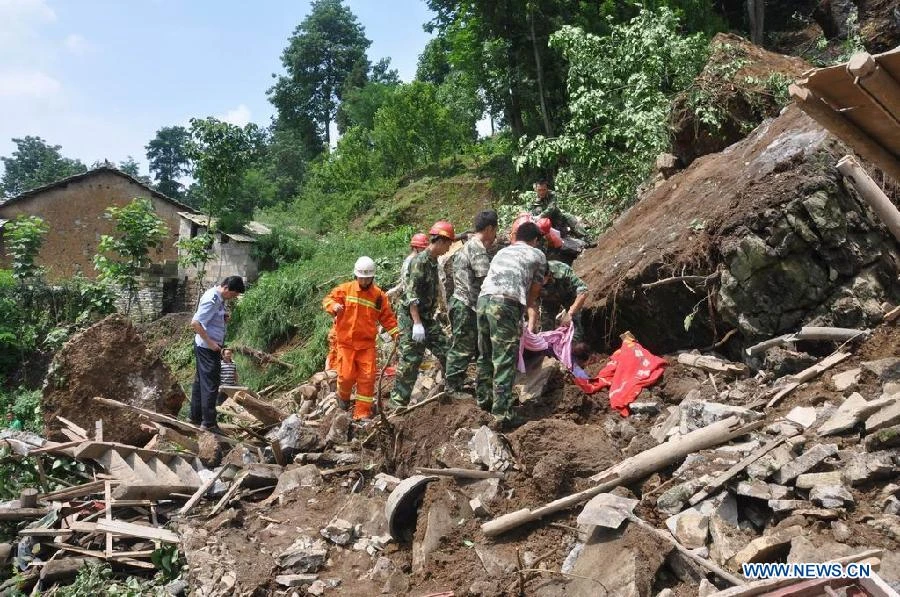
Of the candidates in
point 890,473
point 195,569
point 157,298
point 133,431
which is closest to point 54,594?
point 195,569

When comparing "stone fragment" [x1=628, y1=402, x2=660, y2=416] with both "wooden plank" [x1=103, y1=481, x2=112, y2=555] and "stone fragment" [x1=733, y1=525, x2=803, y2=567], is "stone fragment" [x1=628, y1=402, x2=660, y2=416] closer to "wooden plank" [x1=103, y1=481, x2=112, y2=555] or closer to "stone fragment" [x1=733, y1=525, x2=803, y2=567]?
"stone fragment" [x1=733, y1=525, x2=803, y2=567]

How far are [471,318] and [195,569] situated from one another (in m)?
3.03

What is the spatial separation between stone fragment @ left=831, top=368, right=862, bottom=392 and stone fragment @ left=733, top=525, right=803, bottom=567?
1.54 metres

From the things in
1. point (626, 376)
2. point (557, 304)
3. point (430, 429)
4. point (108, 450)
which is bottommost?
point (430, 429)

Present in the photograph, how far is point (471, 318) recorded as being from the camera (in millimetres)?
6199

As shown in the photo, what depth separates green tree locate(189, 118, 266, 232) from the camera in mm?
16469

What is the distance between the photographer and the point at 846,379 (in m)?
4.53

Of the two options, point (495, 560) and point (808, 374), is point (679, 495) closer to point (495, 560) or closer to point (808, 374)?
point (495, 560)

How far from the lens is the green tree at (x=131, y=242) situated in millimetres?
15312

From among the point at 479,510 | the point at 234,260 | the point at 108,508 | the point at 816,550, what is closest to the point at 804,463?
the point at 816,550

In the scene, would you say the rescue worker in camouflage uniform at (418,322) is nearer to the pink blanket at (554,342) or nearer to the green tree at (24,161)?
the pink blanket at (554,342)

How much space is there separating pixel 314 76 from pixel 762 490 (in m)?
40.8

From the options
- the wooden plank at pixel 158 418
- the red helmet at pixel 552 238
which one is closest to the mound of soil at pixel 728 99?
the red helmet at pixel 552 238

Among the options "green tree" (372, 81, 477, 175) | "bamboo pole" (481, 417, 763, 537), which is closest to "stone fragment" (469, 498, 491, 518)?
"bamboo pole" (481, 417, 763, 537)
